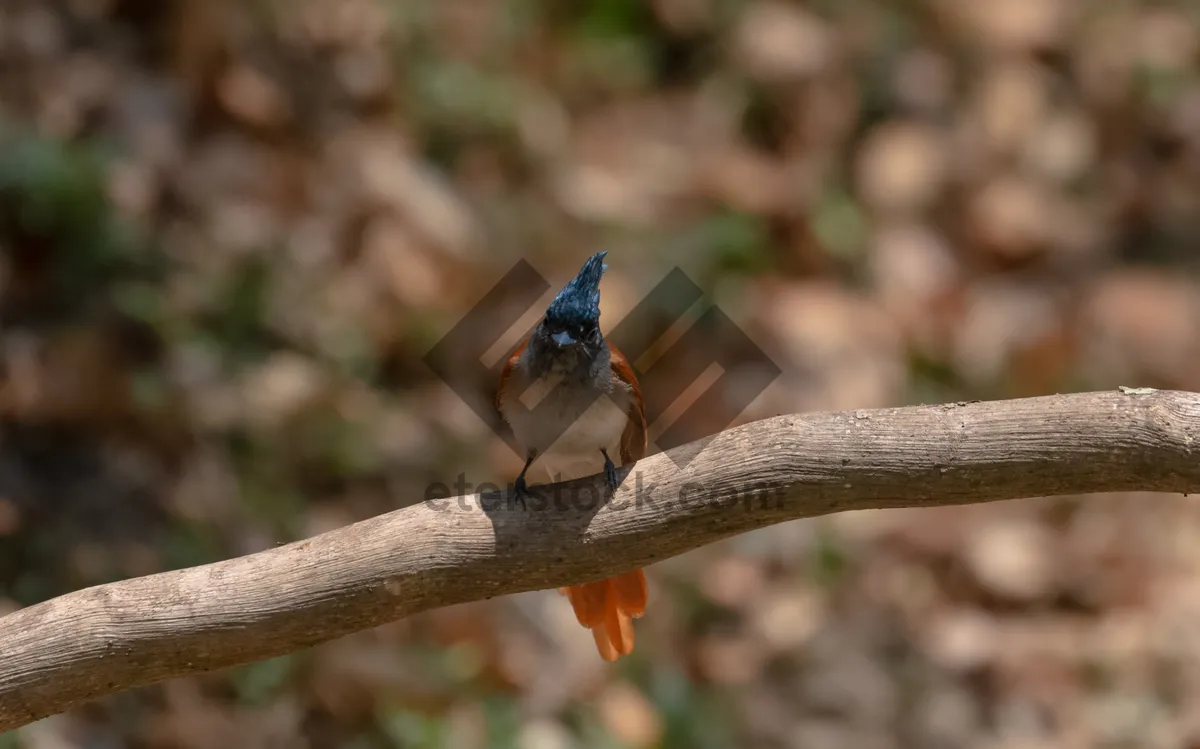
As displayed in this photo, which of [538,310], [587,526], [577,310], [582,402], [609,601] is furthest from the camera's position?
[538,310]

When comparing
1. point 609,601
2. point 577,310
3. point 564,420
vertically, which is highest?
point 577,310

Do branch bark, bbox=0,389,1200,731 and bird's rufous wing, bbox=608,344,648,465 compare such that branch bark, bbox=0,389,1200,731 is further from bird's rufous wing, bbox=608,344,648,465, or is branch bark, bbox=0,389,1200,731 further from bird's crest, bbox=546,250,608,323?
bird's rufous wing, bbox=608,344,648,465

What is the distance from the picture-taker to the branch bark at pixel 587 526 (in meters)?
2.68

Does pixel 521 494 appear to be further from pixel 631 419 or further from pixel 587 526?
pixel 631 419

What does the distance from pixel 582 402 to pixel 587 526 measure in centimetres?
61

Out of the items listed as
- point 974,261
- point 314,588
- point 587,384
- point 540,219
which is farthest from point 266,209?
point 974,261

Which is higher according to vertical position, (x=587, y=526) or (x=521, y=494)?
(x=521, y=494)

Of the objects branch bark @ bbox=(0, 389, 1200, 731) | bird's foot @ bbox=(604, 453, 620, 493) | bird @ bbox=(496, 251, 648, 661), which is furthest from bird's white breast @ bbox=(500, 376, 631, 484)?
branch bark @ bbox=(0, 389, 1200, 731)

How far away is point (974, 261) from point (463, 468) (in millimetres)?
4096
